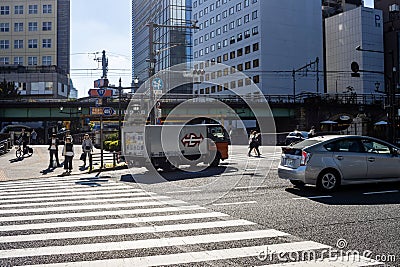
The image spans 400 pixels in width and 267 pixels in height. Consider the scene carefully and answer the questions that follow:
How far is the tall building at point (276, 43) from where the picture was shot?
69.0 meters

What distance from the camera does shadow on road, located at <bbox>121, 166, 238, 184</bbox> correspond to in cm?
1471

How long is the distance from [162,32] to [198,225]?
7151 cm

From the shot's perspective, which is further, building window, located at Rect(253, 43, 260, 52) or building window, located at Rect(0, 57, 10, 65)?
building window, located at Rect(0, 57, 10, 65)

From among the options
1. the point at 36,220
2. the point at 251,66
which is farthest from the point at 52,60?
the point at 36,220

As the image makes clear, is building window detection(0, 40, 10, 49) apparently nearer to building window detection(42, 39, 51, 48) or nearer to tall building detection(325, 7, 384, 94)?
building window detection(42, 39, 51, 48)

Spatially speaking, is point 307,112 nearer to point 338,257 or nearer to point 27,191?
point 27,191

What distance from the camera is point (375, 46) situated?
7194 centimetres

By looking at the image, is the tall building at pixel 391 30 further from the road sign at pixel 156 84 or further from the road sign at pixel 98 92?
the road sign at pixel 98 92

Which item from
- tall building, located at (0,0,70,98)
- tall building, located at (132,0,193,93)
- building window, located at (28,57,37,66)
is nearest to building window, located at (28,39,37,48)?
tall building, located at (0,0,70,98)

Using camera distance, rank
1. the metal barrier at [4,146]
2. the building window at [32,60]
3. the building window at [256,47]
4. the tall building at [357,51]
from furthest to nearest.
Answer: the building window at [32,60]
the tall building at [357,51]
the building window at [256,47]
the metal barrier at [4,146]

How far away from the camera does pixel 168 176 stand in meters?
15.7

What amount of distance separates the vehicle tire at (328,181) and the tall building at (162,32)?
2508 inches

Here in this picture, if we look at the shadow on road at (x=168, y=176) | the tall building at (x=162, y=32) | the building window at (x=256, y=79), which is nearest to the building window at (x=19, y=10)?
the tall building at (x=162, y=32)

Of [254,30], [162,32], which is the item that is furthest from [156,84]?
[162,32]
